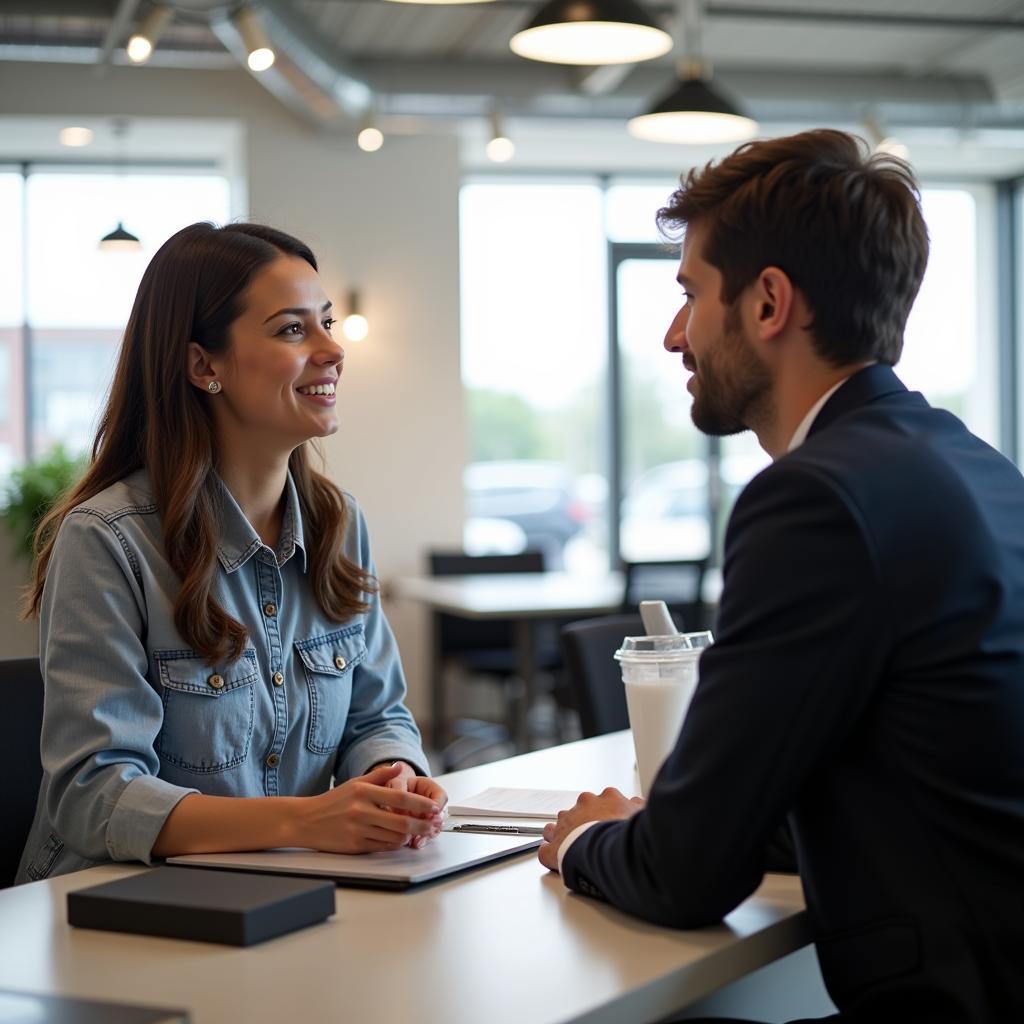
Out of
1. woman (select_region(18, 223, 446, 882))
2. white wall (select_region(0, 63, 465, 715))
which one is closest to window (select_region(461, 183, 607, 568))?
white wall (select_region(0, 63, 465, 715))

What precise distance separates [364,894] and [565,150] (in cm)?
699

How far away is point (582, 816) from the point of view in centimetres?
147

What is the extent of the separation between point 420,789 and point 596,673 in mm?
935

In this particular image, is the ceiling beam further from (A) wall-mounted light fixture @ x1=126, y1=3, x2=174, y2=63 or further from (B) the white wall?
(B) the white wall

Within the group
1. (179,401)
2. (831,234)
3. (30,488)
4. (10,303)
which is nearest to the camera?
(831,234)

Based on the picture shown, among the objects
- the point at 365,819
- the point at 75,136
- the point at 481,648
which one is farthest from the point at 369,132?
the point at 365,819

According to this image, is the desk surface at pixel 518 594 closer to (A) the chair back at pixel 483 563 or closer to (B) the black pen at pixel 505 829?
(A) the chair back at pixel 483 563

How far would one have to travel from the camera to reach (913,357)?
902 centimetres

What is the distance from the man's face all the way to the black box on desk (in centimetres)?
63

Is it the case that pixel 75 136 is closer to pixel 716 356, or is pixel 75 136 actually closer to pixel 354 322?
pixel 354 322

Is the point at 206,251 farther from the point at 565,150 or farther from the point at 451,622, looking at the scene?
the point at 565,150

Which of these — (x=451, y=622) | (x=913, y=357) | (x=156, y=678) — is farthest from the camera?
(x=913, y=357)

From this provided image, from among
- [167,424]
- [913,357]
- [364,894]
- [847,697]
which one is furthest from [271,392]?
[913,357]

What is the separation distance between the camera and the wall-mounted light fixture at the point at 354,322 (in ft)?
23.5
